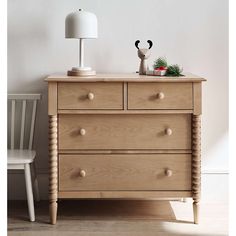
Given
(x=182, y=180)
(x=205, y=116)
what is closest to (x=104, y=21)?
(x=205, y=116)

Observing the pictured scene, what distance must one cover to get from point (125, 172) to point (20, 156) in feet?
2.10

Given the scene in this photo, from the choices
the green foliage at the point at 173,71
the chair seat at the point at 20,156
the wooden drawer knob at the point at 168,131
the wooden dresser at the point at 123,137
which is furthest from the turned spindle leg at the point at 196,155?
the chair seat at the point at 20,156

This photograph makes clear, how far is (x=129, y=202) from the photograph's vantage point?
3.26 metres

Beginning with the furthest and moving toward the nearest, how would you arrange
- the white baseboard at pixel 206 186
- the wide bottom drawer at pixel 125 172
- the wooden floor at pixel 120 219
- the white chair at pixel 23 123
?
1. the white baseboard at pixel 206 186
2. the white chair at pixel 23 123
3. the wide bottom drawer at pixel 125 172
4. the wooden floor at pixel 120 219

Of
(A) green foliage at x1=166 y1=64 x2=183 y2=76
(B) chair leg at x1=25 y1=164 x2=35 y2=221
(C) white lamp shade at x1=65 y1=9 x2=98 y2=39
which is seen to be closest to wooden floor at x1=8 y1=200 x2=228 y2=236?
(B) chair leg at x1=25 y1=164 x2=35 y2=221

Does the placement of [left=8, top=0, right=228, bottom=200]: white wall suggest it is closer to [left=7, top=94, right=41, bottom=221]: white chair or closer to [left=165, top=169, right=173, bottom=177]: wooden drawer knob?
[left=7, top=94, right=41, bottom=221]: white chair

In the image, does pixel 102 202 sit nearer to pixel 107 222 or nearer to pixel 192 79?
pixel 107 222

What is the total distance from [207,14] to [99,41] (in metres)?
0.74

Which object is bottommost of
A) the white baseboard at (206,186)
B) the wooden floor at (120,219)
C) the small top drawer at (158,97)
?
the wooden floor at (120,219)

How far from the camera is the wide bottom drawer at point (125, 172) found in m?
2.79

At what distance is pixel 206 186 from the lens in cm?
335

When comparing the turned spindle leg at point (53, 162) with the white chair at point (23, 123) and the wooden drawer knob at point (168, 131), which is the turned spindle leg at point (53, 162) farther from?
the wooden drawer knob at point (168, 131)

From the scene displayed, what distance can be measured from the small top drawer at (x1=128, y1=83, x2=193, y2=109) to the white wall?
0.55 m

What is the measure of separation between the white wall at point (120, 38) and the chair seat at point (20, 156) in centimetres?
40
